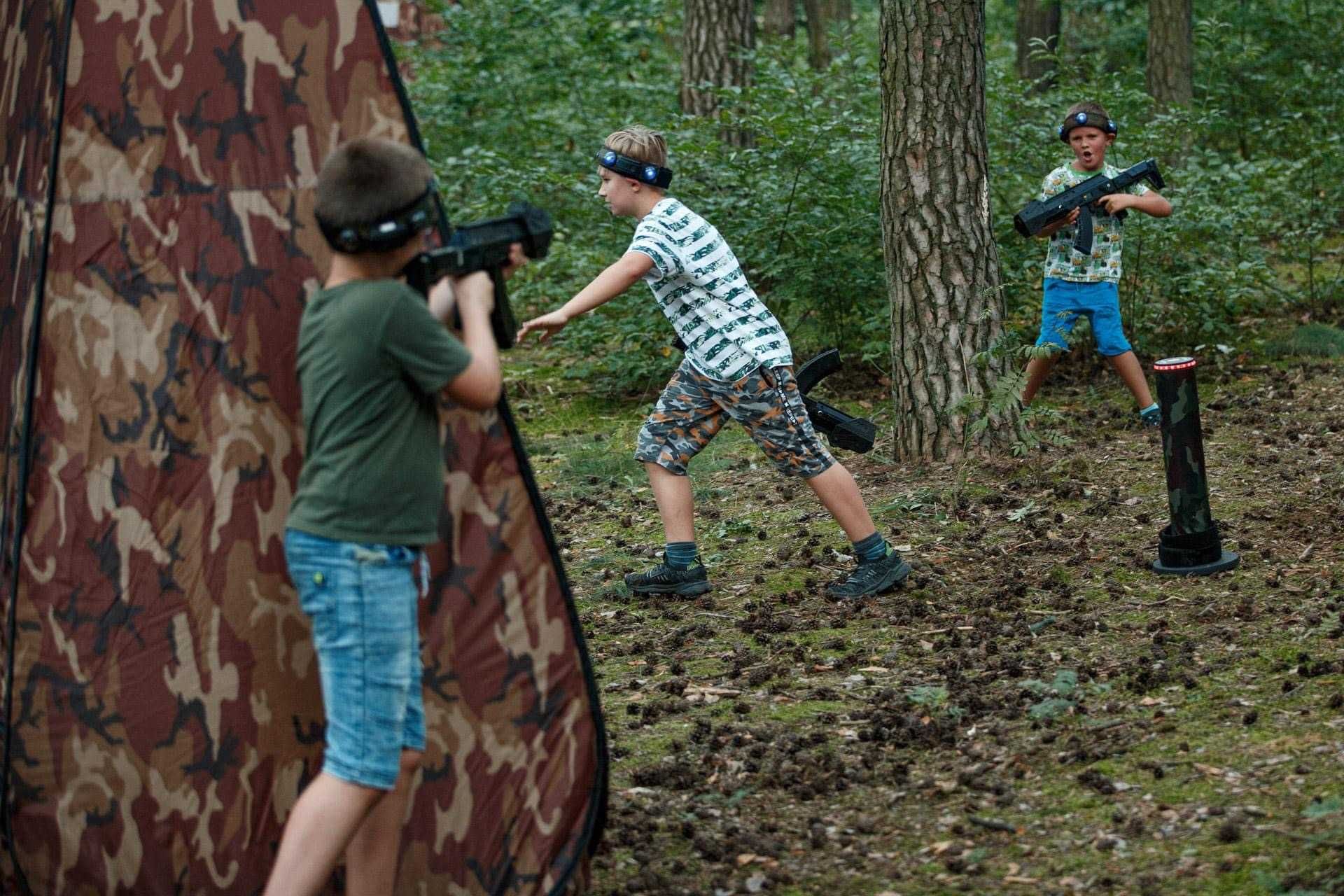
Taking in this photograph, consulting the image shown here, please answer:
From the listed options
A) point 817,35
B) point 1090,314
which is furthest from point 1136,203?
point 817,35

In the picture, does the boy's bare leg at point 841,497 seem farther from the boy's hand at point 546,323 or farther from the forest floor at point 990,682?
the boy's hand at point 546,323

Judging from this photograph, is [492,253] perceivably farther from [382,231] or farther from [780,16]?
[780,16]

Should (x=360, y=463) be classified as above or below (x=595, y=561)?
above

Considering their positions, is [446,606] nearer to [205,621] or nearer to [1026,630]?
[205,621]

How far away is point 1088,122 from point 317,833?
6.18m

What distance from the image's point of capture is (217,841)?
3539mm

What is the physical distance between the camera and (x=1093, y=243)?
26.4 ft

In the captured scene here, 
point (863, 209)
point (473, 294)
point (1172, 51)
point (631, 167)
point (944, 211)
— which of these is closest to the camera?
point (473, 294)

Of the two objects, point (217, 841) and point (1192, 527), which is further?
point (1192, 527)

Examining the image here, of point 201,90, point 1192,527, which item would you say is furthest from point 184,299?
point 1192,527

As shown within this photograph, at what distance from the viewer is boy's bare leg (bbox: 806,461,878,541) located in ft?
19.9

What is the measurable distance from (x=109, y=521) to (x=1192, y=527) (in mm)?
4348

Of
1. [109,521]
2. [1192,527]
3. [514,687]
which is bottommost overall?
[1192,527]

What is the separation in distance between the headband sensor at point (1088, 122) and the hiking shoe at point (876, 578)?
301 centimetres
